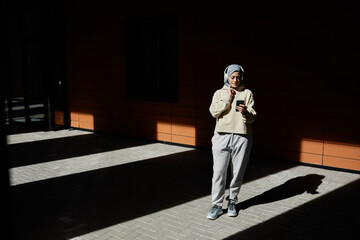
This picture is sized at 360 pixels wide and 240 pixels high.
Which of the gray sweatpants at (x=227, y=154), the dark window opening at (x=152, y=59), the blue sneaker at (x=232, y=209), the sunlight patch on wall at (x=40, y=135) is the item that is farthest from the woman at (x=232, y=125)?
the sunlight patch on wall at (x=40, y=135)

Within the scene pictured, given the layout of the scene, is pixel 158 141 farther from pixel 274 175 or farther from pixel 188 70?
pixel 274 175

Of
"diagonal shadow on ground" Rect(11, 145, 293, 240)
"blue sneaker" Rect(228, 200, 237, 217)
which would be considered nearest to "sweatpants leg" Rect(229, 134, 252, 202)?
"blue sneaker" Rect(228, 200, 237, 217)

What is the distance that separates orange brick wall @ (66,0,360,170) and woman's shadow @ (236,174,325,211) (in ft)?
2.82

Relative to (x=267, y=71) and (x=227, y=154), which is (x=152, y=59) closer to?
(x=267, y=71)

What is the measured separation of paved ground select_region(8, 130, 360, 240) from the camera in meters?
3.89

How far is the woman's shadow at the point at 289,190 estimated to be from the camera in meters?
4.73

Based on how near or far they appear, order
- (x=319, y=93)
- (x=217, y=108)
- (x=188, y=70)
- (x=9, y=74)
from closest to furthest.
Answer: (x=217, y=108), (x=319, y=93), (x=188, y=70), (x=9, y=74)

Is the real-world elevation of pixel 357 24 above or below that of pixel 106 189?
above

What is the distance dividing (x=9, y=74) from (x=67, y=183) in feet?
22.6

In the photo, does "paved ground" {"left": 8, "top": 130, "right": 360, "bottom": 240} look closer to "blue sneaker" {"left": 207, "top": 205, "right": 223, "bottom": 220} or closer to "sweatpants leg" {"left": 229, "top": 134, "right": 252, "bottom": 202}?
"blue sneaker" {"left": 207, "top": 205, "right": 223, "bottom": 220}

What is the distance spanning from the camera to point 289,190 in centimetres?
520

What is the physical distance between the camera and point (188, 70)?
780cm

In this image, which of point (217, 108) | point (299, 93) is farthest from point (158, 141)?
point (217, 108)

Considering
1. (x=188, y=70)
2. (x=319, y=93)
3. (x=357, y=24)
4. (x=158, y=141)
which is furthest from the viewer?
(x=158, y=141)
